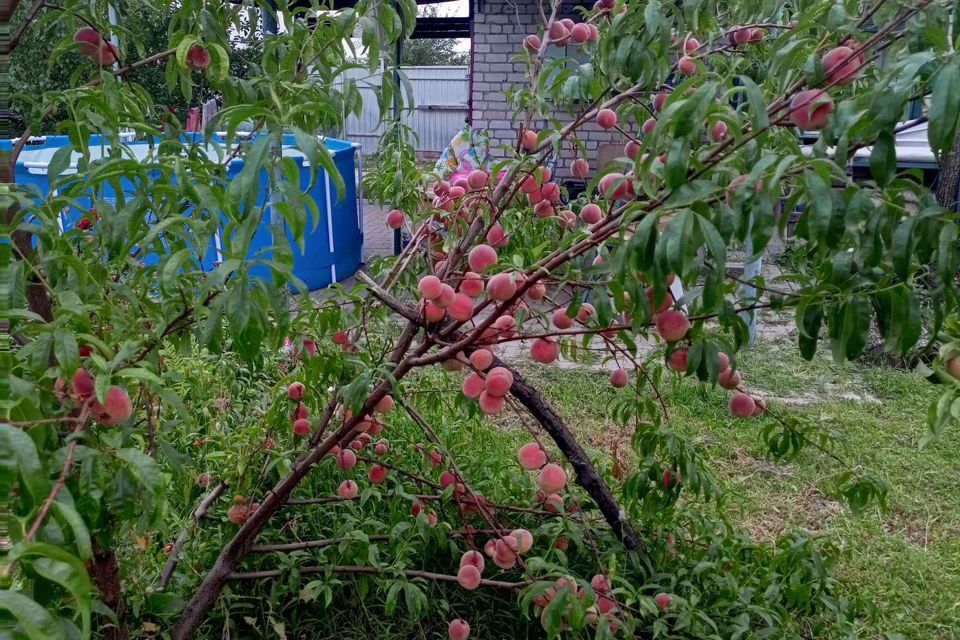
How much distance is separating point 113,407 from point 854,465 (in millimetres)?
2973

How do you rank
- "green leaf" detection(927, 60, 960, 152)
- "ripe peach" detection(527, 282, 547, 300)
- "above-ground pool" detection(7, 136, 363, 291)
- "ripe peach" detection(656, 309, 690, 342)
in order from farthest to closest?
"above-ground pool" detection(7, 136, 363, 291) → "ripe peach" detection(527, 282, 547, 300) → "ripe peach" detection(656, 309, 690, 342) → "green leaf" detection(927, 60, 960, 152)

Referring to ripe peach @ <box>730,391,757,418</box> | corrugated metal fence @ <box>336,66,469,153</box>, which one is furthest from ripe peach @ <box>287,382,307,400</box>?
corrugated metal fence @ <box>336,66,469,153</box>

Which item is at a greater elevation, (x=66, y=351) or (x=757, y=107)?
(x=757, y=107)

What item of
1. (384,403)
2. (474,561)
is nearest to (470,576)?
(474,561)

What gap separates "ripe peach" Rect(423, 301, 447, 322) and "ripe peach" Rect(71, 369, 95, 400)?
684 millimetres

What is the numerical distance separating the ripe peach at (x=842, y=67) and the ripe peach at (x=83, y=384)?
1.08m

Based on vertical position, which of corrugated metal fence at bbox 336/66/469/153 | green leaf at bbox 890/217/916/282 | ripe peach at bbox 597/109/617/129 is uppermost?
ripe peach at bbox 597/109/617/129

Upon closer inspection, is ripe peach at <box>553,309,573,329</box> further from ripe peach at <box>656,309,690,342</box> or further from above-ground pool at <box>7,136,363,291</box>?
above-ground pool at <box>7,136,363,291</box>

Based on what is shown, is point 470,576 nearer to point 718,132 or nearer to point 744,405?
point 744,405

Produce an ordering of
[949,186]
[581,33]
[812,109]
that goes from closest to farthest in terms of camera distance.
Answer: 1. [812,109]
2. [581,33]
3. [949,186]

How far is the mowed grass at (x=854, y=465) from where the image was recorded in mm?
2455

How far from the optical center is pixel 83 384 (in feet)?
3.22

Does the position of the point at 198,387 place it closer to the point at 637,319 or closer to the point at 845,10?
the point at 637,319

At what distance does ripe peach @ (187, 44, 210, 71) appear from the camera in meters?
1.56
